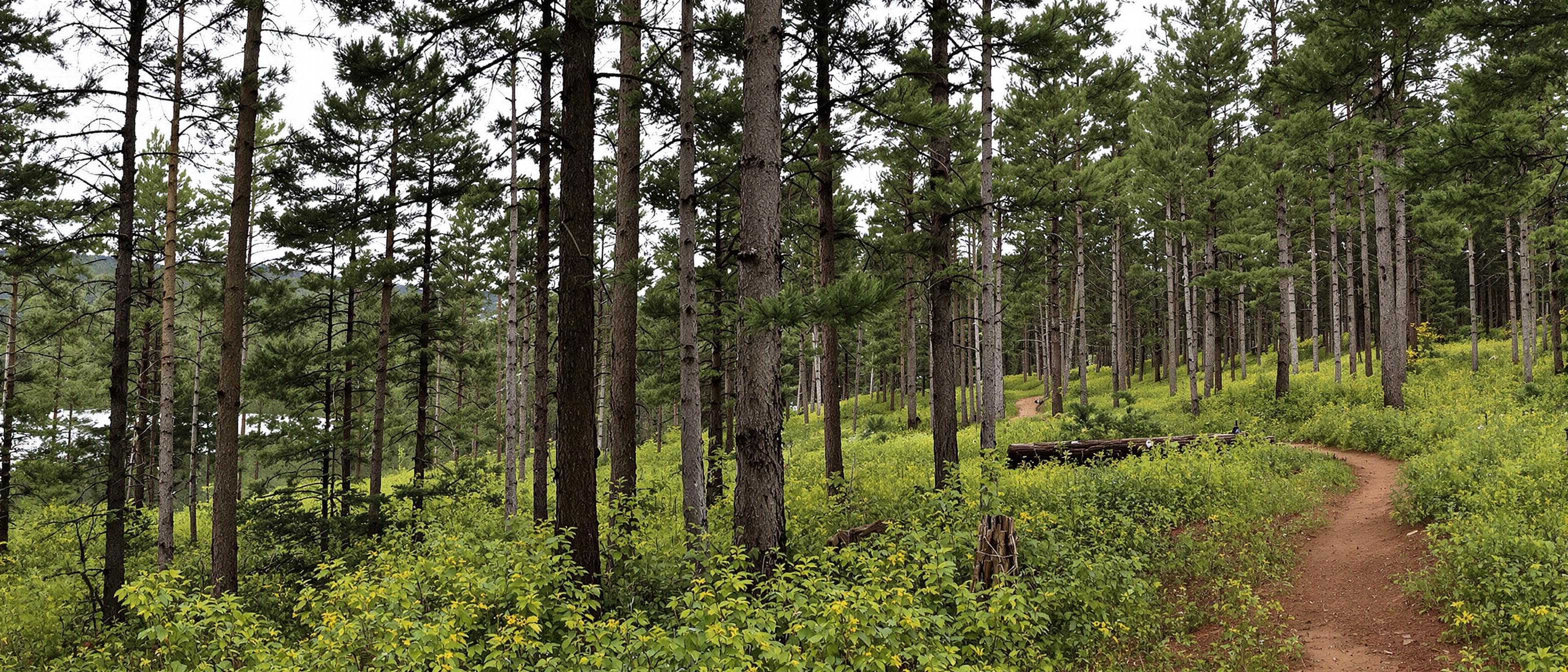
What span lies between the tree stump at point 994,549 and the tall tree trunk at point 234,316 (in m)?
9.13

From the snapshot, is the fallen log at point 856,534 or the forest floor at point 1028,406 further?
the forest floor at point 1028,406

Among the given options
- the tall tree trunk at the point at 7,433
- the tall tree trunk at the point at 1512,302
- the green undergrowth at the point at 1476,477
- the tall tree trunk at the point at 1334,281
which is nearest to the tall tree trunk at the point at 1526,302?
the green undergrowth at the point at 1476,477

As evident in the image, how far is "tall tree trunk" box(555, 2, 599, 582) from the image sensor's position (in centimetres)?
755

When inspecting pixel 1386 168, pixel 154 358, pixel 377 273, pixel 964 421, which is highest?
pixel 1386 168

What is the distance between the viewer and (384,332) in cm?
1498

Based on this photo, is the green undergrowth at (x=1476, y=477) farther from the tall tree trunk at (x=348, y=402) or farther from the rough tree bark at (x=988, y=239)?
the tall tree trunk at (x=348, y=402)

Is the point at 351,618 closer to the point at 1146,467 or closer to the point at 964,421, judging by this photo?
the point at 1146,467

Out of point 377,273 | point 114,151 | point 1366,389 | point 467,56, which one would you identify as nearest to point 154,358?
point 377,273

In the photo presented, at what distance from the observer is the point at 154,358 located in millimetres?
→ 19156

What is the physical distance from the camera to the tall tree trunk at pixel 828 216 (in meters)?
11.2

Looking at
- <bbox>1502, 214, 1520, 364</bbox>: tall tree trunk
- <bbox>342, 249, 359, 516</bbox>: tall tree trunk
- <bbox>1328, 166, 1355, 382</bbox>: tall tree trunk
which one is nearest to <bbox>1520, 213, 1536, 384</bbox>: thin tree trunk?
<bbox>1502, 214, 1520, 364</bbox>: tall tree trunk

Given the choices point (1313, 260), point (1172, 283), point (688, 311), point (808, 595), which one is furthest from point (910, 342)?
point (808, 595)

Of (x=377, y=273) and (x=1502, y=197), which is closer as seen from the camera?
(x=1502, y=197)

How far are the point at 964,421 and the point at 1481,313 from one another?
48085 millimetres
